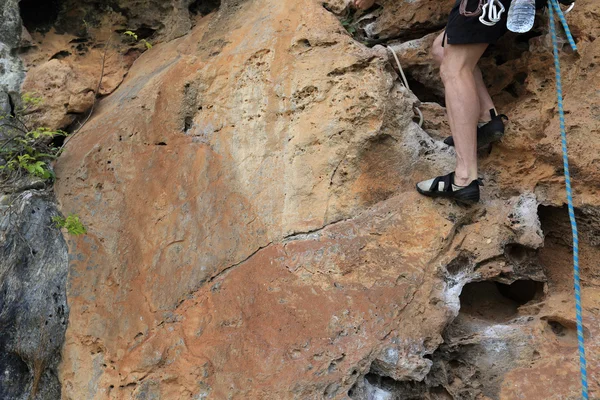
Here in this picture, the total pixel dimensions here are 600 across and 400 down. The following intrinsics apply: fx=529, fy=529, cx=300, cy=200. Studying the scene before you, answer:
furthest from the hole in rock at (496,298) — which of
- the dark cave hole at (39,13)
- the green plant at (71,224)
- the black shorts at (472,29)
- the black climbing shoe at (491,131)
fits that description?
the dark cave hole at (39,13)

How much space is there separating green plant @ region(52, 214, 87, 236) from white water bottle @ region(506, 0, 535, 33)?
2.59m

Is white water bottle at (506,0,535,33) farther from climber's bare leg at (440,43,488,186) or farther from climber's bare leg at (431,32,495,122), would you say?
climber's bare leg at (431,32,495,122)

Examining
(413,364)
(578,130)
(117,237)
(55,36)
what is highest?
(55,36)

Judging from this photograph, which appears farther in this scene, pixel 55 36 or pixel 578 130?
pixel 55 36

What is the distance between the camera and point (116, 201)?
128 inches

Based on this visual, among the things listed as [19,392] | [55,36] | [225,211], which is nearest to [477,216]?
[225,211]

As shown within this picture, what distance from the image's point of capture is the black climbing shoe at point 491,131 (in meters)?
3.09

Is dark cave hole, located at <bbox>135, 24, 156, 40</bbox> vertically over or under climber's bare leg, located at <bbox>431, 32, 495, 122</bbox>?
over

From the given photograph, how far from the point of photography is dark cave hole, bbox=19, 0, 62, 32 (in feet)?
13.6

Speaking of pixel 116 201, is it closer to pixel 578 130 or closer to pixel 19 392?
pixel 19 392

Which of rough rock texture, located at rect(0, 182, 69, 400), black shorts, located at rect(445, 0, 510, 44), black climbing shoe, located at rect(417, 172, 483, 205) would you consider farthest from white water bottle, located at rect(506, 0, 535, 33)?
rough rock texture, located at rect(0, 182, 69, 400)

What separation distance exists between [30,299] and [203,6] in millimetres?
2580

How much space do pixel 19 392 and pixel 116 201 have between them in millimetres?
1168

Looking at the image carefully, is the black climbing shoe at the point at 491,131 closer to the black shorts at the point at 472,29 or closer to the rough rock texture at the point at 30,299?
the black shorts at the point at 472,29
